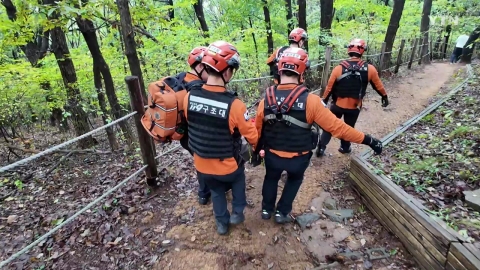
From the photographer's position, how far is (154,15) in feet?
22.0

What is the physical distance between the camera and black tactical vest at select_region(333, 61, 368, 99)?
4.82m

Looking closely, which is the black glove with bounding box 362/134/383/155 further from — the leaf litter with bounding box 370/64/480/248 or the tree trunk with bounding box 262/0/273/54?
the tree trunk with bounding box 262/0/273/54

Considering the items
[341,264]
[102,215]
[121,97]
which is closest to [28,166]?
[121,97]

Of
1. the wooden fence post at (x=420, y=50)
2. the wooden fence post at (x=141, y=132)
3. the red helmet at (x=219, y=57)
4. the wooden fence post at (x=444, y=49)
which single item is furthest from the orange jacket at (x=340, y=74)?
the wooden fence post at (x=444, y=49)

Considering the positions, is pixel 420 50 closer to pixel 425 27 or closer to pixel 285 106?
pixel 425 27

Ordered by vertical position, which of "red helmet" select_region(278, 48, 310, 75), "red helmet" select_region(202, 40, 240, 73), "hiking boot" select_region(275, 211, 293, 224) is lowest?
"hiking boot" select_region(275, 211, 293, 224)

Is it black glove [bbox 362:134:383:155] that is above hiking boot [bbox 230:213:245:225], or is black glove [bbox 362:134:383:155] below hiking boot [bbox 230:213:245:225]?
above

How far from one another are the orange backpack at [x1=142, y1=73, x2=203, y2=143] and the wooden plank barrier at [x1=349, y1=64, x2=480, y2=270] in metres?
2.62

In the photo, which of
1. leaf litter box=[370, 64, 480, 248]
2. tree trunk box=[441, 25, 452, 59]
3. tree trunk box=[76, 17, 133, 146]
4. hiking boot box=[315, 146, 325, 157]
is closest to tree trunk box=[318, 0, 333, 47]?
leaf litter box=[370, 64, 480, 248]

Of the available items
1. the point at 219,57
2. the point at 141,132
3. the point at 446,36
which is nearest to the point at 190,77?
the point at 219,57

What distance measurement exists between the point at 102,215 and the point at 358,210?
3543mm

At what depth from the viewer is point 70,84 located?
7.48 metres

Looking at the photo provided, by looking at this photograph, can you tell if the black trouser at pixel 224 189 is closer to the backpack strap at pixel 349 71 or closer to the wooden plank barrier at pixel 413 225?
the wooden plank barrier at pixel 413 225

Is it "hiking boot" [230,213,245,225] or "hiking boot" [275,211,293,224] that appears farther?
"hiking boot" [275,211,293,224]
